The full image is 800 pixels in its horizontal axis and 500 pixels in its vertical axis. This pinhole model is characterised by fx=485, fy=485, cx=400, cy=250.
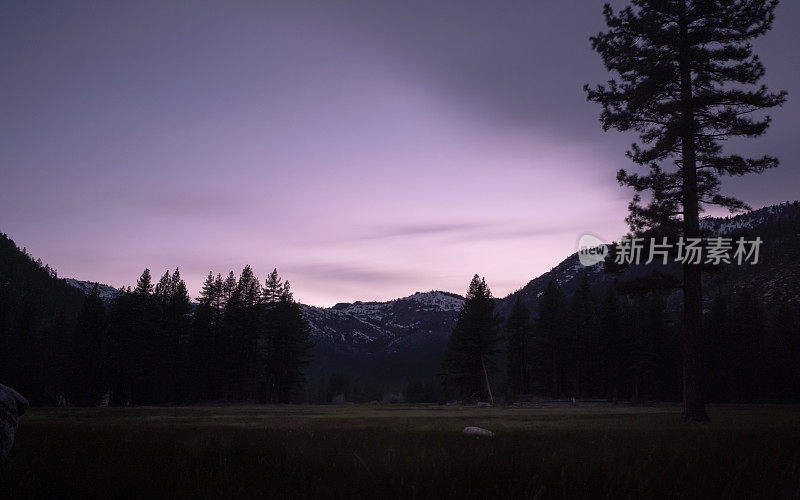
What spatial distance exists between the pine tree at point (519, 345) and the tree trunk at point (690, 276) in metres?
63.2

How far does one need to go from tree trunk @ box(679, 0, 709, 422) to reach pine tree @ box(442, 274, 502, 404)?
140 ft

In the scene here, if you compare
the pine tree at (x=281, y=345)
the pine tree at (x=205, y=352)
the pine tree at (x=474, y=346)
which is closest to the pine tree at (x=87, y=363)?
the pine tree at (x=205, y=352)

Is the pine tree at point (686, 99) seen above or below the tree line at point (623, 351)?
above

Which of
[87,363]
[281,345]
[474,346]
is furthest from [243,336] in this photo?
[474,346]

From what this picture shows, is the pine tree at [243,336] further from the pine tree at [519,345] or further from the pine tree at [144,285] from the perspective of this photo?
the pine tree at [519,345]

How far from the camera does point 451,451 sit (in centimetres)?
519

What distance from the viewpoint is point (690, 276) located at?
745 inches

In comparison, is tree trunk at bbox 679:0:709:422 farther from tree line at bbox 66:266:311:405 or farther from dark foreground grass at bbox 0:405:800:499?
tree line at bbox 66:266:311:405

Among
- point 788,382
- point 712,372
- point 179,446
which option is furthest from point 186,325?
point 788,382

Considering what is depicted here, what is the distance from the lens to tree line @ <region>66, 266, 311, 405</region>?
210 ft

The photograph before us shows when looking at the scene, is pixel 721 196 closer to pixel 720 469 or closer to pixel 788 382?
pixel 720 469

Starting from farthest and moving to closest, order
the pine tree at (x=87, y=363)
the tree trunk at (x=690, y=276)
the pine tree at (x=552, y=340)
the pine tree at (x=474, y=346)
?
the pine tree at (x=552, y=340), the pine tree at (x=87, y=363), the pine tree at (x=474, y=346), the tree trunk at (x=690, y=276)

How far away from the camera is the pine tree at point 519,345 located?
82188 millimetres

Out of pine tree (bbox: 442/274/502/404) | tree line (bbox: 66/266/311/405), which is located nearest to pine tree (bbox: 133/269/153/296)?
tree line (bbox: 66/266/311/405)
